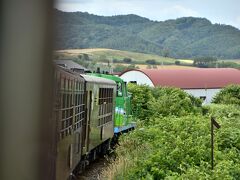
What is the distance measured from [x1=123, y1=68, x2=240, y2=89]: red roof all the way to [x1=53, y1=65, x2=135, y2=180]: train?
69.3ft

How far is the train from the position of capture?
15.9 ft

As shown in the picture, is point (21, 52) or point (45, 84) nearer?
point (21, 52)

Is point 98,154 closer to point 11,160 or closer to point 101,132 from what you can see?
point 101,132

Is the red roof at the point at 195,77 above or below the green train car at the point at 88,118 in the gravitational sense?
above

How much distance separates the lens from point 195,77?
3597cm

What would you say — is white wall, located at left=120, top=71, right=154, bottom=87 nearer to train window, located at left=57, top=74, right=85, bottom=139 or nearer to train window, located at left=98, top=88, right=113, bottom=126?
train window, located at left=98, top=88, right=113, bottom=126

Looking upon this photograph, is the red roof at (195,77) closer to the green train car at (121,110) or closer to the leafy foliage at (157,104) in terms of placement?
the leafy foliage at (157,104)

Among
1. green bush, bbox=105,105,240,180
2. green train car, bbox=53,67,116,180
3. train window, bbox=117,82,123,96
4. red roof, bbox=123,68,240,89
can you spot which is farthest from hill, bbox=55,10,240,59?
green bush, bbox=105,105,240,180

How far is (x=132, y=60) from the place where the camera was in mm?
39000

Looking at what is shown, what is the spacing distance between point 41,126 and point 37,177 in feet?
0.50

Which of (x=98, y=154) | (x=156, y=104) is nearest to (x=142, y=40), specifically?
(x=156, y=104)

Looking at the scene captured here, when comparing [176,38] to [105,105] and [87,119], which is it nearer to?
[105,105]

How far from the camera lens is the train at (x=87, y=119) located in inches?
191

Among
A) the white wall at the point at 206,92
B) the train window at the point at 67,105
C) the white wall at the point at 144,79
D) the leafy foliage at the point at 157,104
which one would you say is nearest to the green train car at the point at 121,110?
the leafy foliage at the point at 157,104
